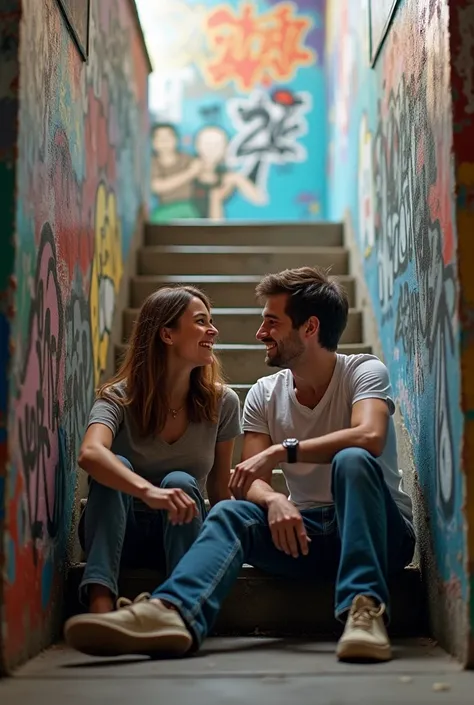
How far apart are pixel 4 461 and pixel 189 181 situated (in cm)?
507

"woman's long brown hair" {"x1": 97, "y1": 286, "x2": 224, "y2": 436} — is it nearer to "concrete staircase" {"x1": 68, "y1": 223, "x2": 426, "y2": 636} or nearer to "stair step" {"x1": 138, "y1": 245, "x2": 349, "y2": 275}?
"concrete staircase" {"x1": 68, "y1": 223, "x2": 426, "y2": 636}

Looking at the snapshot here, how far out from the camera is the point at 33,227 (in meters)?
1.91

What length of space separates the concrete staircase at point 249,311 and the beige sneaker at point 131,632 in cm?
43

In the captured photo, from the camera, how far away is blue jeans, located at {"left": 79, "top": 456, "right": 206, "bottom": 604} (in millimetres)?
1983

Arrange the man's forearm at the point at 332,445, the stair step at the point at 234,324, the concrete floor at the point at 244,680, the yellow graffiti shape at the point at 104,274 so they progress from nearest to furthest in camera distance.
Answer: the concrete floor at the point at 244,680 → the man's forearm at the point at 332,445 → the yellow graffiti shape at the point at 104,274 → the stair step at the point at 234,324

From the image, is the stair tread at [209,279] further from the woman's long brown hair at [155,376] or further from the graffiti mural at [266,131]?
the graffiti mural at [266,131]

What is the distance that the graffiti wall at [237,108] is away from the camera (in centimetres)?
652

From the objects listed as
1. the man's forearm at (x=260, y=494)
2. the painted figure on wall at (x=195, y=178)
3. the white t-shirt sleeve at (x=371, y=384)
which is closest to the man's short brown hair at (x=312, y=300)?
the white t-shirt sleeve at (x=371, y=384)

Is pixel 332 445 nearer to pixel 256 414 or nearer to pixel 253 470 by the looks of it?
pixel 253 470

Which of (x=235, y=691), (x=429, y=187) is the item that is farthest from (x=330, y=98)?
(x=235, y=691)

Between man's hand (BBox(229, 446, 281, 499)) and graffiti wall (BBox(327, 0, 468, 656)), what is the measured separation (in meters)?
0.40

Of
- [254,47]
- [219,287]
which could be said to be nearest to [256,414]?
[219,287]

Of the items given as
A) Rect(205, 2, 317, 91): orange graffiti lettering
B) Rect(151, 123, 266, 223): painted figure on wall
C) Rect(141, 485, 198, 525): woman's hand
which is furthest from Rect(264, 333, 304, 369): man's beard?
Rect(205, 2, 317, 91): orange graffiti lettering

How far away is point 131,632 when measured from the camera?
1.74m
